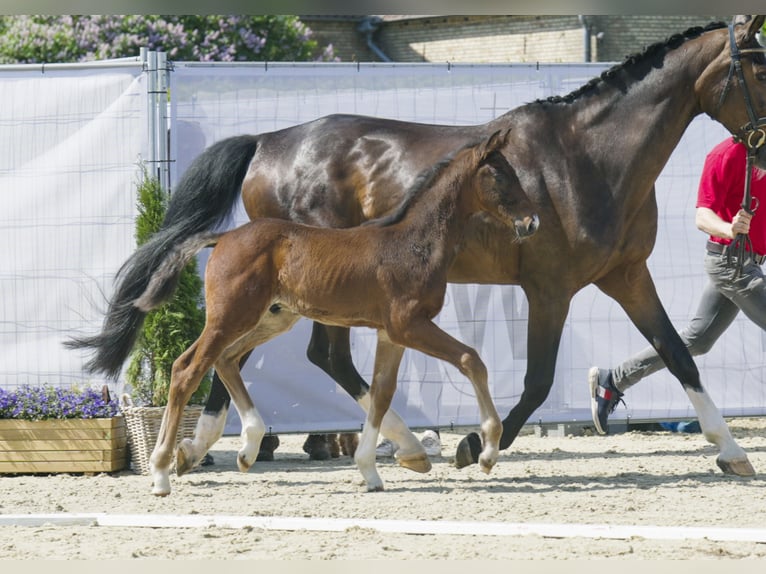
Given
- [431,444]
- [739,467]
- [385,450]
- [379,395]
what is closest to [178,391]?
[379,395]

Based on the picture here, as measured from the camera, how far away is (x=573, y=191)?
598 centimetres

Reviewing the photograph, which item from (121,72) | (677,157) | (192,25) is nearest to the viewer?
(121,72)

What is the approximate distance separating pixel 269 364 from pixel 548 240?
2.56 m

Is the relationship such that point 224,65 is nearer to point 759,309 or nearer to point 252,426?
point 252,426

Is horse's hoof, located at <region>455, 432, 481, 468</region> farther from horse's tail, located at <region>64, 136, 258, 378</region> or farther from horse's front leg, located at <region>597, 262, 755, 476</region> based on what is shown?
horse's tail, located at <region>64, 136, 258, 378</region>

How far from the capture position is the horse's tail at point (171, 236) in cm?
594

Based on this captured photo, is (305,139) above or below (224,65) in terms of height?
below

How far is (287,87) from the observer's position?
7746 millimetres

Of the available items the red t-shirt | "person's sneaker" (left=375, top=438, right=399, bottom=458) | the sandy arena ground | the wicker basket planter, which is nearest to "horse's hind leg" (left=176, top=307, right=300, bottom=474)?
the sandy arena ground

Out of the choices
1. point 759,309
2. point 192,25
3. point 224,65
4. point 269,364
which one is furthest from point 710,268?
point 192,25

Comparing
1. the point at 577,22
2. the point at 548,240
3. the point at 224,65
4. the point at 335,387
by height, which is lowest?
the point at 335,387

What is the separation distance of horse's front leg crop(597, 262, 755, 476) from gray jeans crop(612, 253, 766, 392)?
1.73 ft

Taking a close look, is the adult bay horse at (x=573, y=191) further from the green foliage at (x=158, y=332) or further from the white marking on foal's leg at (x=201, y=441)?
the green foliage at (x=158, y=332)

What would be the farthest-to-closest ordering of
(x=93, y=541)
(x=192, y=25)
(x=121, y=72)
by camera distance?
1. (x=192, y=25)
2. (x=121, y=72)
3. (x=93, y=541)
